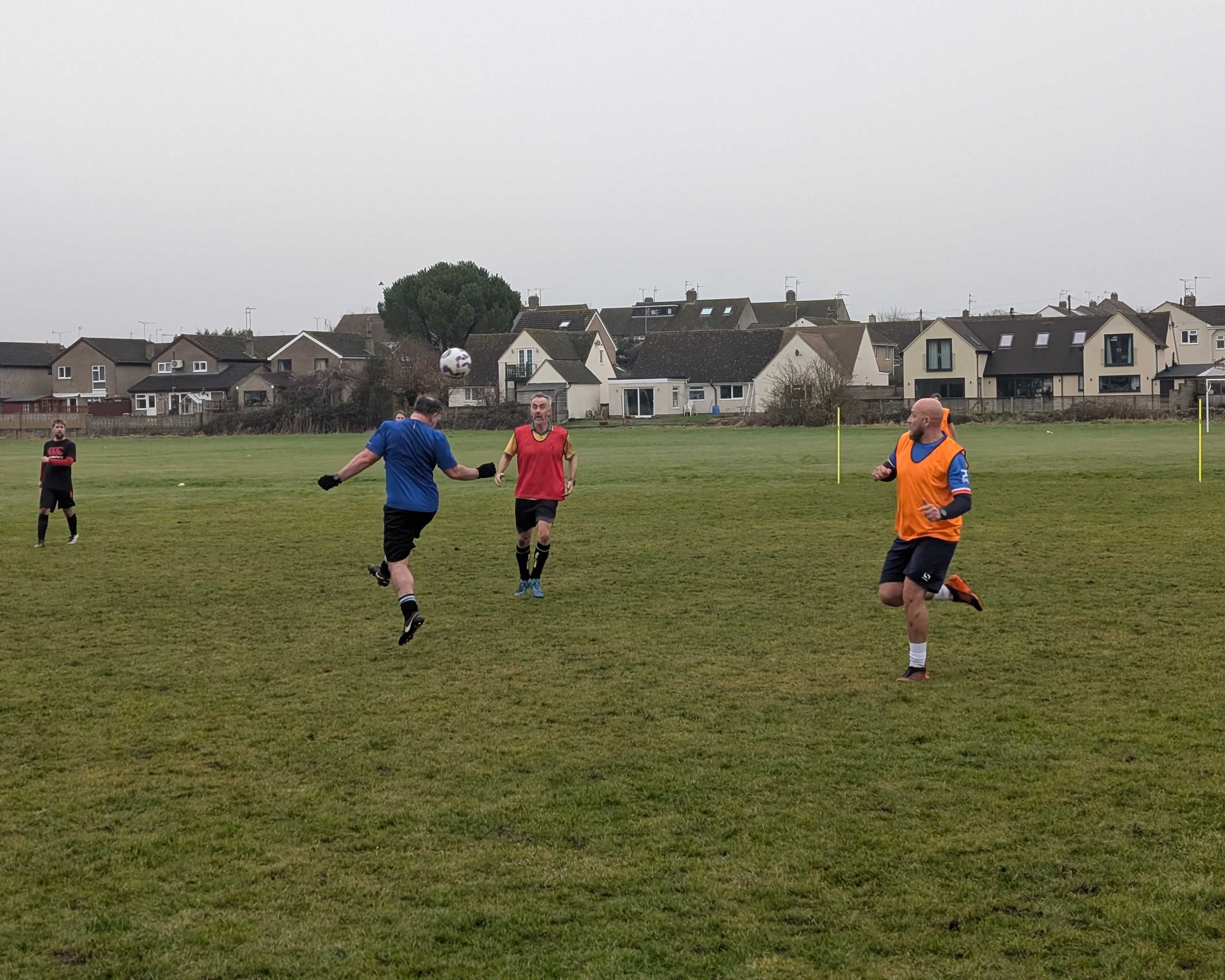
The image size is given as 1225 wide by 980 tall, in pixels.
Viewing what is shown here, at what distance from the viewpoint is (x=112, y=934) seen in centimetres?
524

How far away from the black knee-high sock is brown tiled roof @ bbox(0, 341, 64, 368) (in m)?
108

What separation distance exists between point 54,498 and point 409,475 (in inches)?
393

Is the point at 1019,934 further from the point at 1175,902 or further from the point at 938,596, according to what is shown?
the point at 938,596

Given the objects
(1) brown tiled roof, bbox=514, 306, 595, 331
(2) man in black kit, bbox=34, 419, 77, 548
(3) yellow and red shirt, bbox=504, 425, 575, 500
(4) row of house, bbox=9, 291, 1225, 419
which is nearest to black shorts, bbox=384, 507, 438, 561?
(3) yellow and red shirt, bbox=504, 425, 575, 500

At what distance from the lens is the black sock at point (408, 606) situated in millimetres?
10930

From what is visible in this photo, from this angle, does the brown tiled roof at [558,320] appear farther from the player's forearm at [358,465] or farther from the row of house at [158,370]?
the player's forearm at [358,465]

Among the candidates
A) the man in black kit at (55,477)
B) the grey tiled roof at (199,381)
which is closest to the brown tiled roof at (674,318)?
the grey tiled roof at (199,381)

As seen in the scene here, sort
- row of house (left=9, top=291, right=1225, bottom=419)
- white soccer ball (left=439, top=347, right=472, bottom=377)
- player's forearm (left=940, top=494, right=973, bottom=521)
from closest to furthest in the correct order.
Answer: player's forearm (left=940, top=494, right=973, bottom=521) → white soccer ball (left=439, top=347, right=472, bottom=377) → row of house (left=9, top=291, right=1225, bottom=419)

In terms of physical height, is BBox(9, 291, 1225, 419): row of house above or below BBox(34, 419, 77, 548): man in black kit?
above

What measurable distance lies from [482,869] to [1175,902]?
9.40ft

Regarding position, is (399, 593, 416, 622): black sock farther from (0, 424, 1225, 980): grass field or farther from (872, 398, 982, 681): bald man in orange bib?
(872, 398, 982, 681): bald man in orange bib

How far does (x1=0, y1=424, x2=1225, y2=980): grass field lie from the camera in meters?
5.14

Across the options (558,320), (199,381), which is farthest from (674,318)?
(199,381)

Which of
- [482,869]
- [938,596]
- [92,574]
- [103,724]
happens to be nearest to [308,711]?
[103,724]
